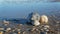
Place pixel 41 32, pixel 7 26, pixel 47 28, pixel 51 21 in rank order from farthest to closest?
pixel 51 21
pixel 7 26
pixel 47 28
pixel 41 32

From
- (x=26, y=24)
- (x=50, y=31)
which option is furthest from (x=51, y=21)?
(x=50, y=31)

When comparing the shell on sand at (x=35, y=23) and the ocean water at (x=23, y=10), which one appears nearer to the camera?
the shell on sand at (x=35, y=23)

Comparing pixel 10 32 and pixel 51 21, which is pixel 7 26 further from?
pixel 51 21

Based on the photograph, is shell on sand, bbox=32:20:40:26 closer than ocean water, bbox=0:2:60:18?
Yes

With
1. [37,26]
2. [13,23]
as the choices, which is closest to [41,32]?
[37,26]

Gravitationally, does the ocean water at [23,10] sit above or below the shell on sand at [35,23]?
above

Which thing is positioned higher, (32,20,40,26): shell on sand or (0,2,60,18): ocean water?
(0,2,60,18): ocean water

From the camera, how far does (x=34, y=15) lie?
30.1ft

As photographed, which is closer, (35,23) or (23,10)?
(35,23)

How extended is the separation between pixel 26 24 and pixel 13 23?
2.35 feet

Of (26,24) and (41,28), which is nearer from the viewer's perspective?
(41,28)

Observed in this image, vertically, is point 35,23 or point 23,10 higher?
point 23,10

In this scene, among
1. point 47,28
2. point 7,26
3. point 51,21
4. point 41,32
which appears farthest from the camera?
point 51,21

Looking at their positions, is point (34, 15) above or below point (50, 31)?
above
